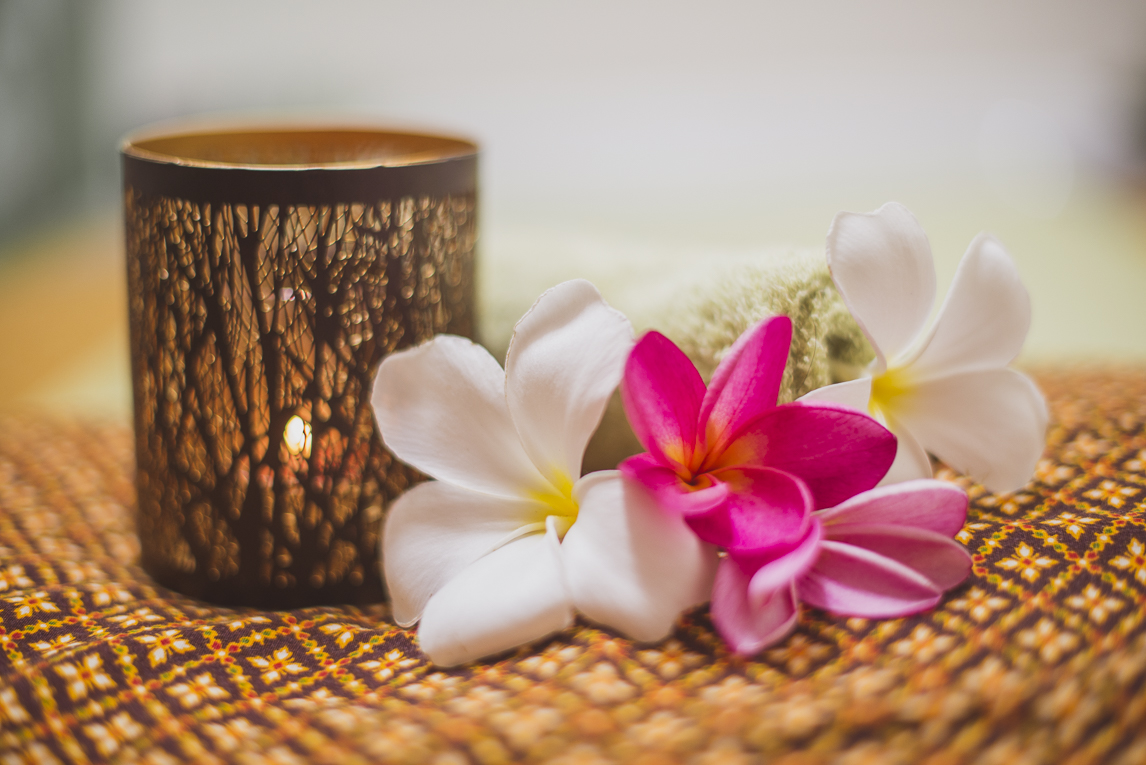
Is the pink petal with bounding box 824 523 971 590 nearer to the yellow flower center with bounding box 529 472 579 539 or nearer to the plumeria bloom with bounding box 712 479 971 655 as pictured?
the plumeria bloom with bounding box 712 479 971 655

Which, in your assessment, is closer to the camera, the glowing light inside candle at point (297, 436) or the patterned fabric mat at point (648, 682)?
the patterned fabric mat at point (648, 682)

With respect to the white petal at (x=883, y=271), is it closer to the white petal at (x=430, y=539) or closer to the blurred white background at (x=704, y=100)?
the white petal at (x=430, y=539)

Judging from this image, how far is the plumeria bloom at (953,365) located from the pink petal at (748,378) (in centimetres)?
5

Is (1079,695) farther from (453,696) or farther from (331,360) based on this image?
(331,360)

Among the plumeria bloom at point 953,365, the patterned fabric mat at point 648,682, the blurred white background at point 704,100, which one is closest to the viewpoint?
the patterned fabric mat at point 648,682

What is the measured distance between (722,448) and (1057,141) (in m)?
2.71

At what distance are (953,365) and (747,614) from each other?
18cm

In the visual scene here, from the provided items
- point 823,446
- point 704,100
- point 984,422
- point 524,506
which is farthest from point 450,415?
point 704,100

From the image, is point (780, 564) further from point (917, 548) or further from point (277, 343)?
point (277, 343)

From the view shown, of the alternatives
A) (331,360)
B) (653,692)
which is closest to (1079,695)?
(653,692)

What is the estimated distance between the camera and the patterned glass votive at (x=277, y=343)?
43 centimetres

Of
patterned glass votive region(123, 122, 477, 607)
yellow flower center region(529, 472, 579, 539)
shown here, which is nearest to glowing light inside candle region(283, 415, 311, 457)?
patterned glass votive region(123, 122, 477, 607)

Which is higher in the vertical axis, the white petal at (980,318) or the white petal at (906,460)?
the white petal at (980,318)

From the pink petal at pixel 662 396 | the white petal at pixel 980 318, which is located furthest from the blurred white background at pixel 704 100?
the pink petal at pixel 662 396
